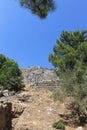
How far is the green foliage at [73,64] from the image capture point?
30328 mm

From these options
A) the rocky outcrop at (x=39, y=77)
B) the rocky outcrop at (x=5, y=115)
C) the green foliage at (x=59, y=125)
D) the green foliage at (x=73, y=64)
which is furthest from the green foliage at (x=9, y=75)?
the green foliage at (x=59, y=125)

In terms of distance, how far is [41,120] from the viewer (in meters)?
29.2

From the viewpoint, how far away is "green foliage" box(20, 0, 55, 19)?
1416 centimetres

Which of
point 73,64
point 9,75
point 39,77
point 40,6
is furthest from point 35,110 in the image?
point 40,6

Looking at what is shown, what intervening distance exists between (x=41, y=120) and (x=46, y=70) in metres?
16.9

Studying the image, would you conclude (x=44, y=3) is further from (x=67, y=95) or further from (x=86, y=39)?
(x=86, y=39)

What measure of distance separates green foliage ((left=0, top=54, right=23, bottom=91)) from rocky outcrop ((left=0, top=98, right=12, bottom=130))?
9012 millimetres

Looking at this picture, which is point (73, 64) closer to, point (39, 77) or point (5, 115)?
point (39, 77)

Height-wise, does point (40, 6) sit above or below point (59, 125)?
above

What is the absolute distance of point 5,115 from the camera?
26375 mm

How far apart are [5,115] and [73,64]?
10.7 m

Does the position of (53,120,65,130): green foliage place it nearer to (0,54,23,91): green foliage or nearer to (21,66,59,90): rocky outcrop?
(0,54,23,91): green foliage

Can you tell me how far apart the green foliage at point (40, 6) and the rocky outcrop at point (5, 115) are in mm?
11635

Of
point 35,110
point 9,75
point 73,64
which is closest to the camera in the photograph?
point 35,110
